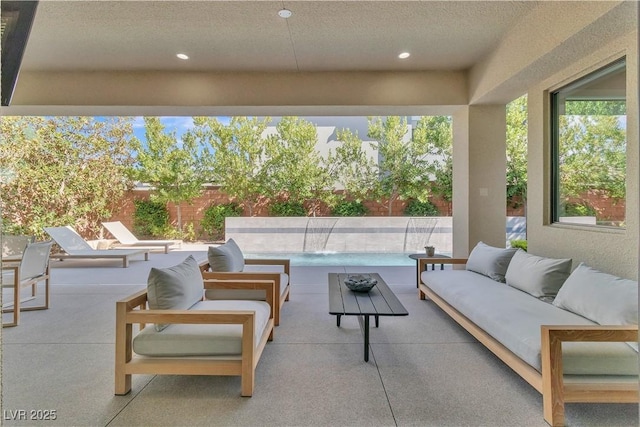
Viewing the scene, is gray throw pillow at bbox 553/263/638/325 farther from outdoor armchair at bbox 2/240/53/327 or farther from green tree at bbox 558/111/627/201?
outdoor armchair at bbox 2/240/53/327

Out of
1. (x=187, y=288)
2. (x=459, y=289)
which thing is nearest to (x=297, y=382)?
(x=187, y=288)

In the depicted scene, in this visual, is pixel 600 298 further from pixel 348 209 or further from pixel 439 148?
pixel 439 148

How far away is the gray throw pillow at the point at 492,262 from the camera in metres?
3.41

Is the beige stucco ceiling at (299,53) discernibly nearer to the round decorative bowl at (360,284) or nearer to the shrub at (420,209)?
the round decorative bowl at (360,284)

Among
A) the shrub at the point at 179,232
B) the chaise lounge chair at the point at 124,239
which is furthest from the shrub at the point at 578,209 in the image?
the shrub at the point at 179,232

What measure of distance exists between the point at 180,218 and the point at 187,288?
7964mm

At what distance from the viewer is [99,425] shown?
1815 mm

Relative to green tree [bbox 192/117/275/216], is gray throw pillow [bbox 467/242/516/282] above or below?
below

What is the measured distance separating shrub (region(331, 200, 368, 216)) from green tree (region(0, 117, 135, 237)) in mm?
5867

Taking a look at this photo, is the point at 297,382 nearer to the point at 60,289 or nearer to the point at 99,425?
the point at 99,425

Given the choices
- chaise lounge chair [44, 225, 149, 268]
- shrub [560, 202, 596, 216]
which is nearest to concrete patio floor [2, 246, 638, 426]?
shrub [560, 202, 596, 216]

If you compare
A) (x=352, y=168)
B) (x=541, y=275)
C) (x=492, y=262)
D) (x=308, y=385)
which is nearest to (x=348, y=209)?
(x=352, y=168)

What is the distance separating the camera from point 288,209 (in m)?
9.34

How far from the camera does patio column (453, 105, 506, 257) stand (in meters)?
4.66
